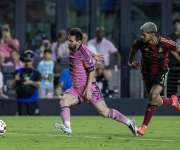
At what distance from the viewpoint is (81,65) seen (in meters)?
13.8

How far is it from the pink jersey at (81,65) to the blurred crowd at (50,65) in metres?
7.03

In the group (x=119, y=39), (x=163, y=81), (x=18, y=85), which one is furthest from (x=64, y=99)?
(x=119, y=39)

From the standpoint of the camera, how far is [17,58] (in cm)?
2161

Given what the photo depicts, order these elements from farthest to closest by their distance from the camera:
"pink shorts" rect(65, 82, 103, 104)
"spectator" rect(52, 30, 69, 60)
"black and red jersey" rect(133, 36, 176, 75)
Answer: "spectator" rect(52, 30, 69, 60) < "pink shorts" rect(65, 82, 103, 104) < "black and red jersey" rect(133, 36, 176, 75)

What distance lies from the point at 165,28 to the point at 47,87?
15.7ft

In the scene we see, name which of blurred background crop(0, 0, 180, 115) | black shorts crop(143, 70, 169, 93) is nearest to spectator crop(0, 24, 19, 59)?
blurred background crop(0, 0, 180, 115)

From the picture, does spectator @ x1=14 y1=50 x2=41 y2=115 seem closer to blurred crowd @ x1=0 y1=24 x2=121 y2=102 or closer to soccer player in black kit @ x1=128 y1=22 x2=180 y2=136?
blurred crowd @ x1=0 y1=24 x2=121 y2=102

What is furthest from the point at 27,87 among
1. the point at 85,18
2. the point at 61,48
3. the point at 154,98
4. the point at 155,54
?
the point at 155,54

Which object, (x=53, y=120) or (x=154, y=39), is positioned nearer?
(x=154, y=39)

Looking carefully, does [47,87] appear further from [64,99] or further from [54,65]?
[64,99]

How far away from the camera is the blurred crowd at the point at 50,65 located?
2142 centimetres

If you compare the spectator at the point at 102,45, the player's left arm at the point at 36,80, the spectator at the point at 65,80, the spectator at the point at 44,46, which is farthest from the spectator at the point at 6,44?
the spectator at the point at 102,45

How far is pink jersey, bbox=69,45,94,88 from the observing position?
1376 cm

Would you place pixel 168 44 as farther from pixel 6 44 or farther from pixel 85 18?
pixel 85 18
